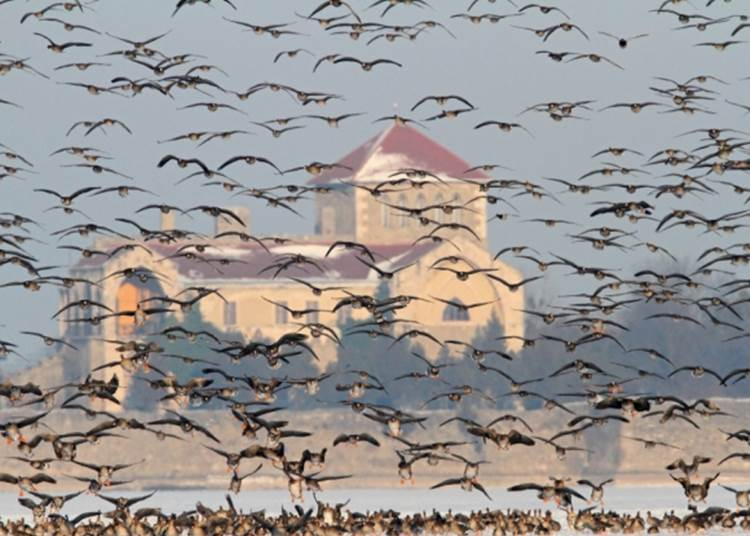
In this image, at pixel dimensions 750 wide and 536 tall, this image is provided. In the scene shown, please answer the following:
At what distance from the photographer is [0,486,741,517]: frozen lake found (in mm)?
90188

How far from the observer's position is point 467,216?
19612cm

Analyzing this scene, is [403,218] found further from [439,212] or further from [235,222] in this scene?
[235,222]

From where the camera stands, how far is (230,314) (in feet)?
549

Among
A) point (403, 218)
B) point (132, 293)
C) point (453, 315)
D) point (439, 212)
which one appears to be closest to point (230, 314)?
point (132, 293)

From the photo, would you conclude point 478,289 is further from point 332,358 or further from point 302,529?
point 302,529

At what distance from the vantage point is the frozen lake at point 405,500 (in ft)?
296

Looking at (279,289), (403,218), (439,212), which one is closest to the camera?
(279,289)

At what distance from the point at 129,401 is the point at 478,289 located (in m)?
22.3

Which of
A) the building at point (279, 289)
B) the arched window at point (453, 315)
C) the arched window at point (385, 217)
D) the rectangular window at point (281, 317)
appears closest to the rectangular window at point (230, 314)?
the building at point (279, 289)

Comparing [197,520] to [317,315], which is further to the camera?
[317,315]

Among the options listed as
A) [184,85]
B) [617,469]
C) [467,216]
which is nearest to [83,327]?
[467,216]

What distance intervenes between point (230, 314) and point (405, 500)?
65432 millimetres

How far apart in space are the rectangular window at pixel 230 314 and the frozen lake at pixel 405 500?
38426mm

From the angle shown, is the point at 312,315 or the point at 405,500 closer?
the point at 405,500
